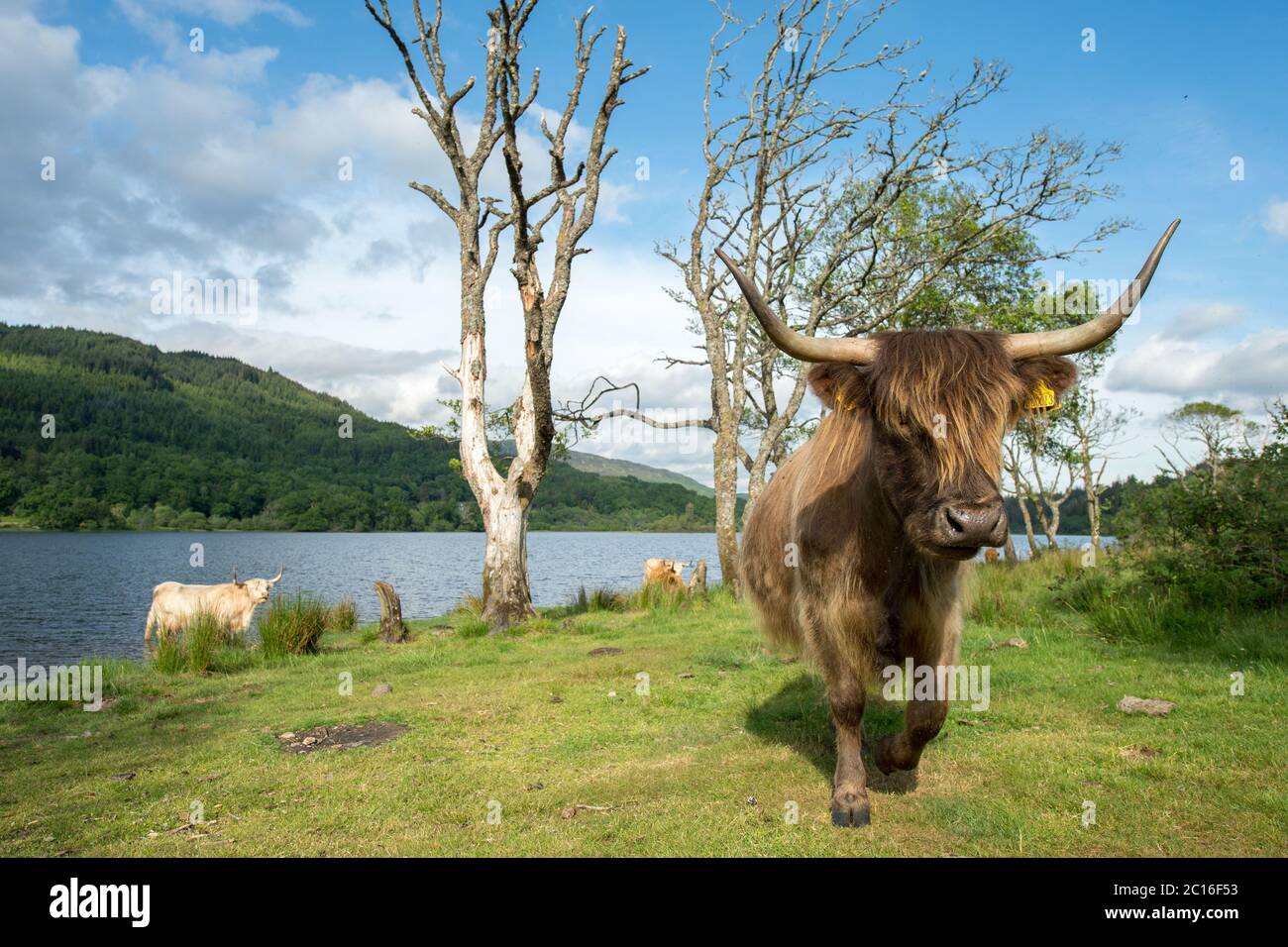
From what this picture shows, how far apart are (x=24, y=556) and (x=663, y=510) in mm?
72653

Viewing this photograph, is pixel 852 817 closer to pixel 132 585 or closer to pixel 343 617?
pixel 343 617

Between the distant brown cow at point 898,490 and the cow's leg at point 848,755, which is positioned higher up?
the distant brown cow at point 898,490

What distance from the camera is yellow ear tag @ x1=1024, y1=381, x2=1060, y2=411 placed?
3467mm

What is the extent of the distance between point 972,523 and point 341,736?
515cm

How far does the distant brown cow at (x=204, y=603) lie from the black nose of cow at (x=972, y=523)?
12.7m

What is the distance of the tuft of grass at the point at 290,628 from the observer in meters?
10.5

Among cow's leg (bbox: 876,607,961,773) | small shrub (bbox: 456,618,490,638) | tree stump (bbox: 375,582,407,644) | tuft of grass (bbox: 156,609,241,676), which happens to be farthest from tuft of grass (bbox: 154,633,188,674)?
cow's leg (bbox: 876,607,961,773)

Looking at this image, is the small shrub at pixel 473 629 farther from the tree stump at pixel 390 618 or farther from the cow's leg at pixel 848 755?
the cow's leg at pixel 848 755

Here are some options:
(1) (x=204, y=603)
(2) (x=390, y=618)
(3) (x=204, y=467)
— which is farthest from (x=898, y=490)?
(3) (x=204, y=467)

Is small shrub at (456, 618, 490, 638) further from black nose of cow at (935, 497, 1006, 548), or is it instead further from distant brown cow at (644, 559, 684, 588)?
black nose of cow at (935, 497, 1006, 548)

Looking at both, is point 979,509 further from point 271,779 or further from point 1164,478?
point 1164,478

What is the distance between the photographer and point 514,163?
11.4 metres

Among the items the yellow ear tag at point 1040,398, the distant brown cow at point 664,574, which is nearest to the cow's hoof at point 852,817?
the yellow ear tag at point 1040,398
